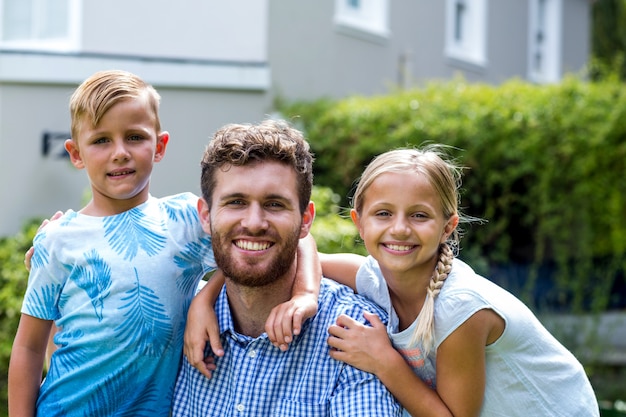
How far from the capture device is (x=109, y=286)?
9.43ft

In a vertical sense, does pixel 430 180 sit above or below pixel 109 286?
above

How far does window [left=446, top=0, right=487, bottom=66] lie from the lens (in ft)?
45.4

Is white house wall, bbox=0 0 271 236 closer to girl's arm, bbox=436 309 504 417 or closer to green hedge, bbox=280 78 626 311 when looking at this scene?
green hedge, bbox=280 78 626 311

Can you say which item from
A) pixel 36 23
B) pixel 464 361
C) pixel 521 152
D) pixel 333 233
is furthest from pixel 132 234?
pixel 36 23

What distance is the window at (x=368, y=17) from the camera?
11.0 metres

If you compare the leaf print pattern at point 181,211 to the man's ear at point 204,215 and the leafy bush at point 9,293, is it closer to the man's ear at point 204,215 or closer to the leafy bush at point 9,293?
the man's ear at point 204,215

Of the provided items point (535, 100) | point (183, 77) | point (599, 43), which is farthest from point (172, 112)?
point (599, 43)

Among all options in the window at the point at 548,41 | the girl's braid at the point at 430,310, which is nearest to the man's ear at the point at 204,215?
the girl's braid at the point at 430,310

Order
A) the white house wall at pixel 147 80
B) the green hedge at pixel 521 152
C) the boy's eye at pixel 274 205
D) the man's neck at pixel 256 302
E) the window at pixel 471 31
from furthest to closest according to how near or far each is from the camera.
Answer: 1. the window at pixel 471 31
2. the green hedge at pixel 521 152
3. the white house wall at pixel 147 80
4. the man's neck at pixel 256 302
5. the boy's eye at pixel 274 205

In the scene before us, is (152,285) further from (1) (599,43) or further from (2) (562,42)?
(1) (599,43)

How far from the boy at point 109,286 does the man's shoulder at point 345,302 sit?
470 millimetres

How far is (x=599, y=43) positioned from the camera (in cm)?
2153

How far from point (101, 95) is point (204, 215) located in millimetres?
517

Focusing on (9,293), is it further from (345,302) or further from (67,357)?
(345,302)
